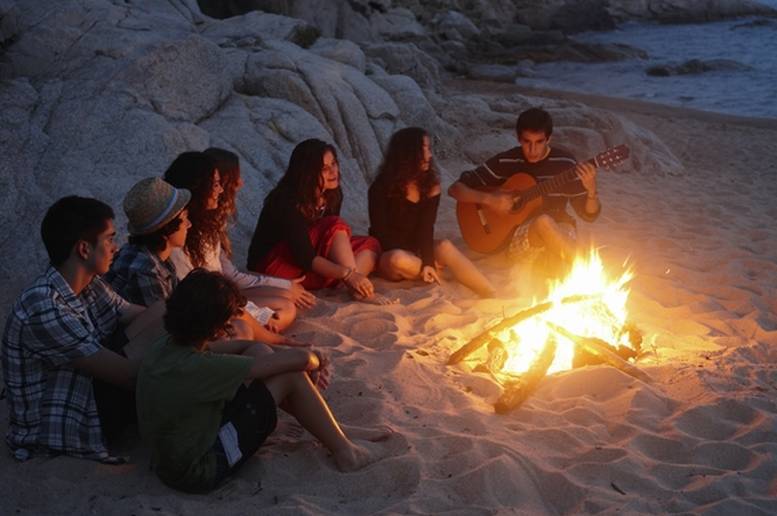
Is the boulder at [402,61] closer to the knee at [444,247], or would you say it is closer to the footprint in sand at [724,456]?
the knee at [444,247]

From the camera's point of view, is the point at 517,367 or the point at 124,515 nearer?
the point at 124,515

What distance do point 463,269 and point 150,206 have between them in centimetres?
263

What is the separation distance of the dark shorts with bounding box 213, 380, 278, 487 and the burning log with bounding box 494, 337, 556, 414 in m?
1.16

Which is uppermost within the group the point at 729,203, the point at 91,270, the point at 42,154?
the point at 91,270

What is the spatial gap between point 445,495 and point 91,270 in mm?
1679

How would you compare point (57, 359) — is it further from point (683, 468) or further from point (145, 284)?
point (683, 468)

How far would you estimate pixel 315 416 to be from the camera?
3531mm

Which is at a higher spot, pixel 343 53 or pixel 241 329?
pixel 343 53

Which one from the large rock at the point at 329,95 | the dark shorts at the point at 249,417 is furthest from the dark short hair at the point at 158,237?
the large rock at the point at 329,95

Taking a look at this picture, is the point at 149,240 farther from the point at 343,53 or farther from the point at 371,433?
the point at 343,53

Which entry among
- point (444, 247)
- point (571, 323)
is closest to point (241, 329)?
point (571, 323)

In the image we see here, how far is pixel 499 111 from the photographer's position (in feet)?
37.4

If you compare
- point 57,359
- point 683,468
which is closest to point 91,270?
point 57,359

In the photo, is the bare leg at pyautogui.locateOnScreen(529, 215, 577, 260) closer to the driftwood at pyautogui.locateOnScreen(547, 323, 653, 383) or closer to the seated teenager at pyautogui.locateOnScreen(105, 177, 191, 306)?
the driftwood at pyautogui.locateOnScreen(547, 323, 653, 383)
